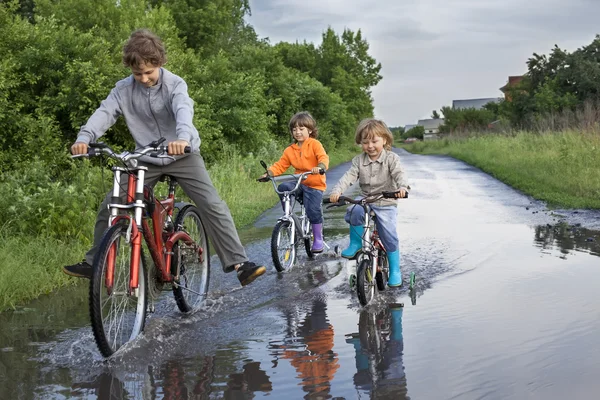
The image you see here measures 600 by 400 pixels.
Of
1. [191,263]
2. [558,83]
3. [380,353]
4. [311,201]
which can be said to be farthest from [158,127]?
[558,83]

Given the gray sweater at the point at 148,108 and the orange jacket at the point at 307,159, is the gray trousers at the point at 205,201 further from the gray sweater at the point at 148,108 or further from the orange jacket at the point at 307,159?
the orange jacket at the point at 307,159

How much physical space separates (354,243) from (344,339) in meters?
1.85

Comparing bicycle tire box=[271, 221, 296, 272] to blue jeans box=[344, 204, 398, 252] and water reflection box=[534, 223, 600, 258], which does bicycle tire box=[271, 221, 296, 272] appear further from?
water reflection box=[534, 223, 600, 258]

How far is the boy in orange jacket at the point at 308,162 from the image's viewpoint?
9.24m

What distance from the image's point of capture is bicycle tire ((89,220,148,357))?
16.1 ft

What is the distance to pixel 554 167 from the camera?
799 inches

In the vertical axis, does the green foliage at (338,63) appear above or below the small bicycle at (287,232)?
above

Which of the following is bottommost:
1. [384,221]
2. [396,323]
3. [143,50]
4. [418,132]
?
[396,323]

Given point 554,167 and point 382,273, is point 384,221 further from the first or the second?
point 554,167

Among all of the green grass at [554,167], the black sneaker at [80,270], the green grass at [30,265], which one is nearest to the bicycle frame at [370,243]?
the black sneaker at [80,270]

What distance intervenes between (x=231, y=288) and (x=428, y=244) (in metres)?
→ 3.47

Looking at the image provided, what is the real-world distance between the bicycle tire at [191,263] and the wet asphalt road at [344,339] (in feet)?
0.50

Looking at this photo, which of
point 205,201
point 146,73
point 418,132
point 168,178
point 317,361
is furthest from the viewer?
point 418,132

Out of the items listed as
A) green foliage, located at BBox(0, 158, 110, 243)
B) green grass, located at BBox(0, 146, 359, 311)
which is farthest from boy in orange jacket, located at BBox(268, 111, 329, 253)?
green grass, located at BBox(0, 146, 359, 311)
